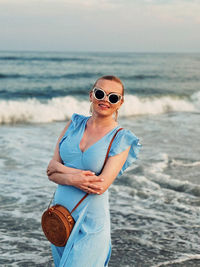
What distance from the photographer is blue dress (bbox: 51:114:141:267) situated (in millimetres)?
2293

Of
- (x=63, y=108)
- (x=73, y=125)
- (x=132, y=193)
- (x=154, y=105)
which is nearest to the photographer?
(x=73, y=125)

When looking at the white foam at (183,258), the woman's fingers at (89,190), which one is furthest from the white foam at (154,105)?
the woman's fingers at (89,190)

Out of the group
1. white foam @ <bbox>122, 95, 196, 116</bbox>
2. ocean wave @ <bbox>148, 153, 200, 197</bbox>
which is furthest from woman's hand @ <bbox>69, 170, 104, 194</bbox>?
white foam @ <bbox>122, 95, 196, 116</bbox>

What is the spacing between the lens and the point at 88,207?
2348 millimetres

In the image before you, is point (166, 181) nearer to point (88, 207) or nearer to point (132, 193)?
point (132, 193)

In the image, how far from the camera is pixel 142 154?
29.9ft

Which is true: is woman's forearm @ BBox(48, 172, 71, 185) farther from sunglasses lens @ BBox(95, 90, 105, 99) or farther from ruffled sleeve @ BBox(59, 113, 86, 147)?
sunglasses lens @ BBox(95, 90, 105, 99)

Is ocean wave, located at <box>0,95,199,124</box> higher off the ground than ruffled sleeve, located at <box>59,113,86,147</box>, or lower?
lower

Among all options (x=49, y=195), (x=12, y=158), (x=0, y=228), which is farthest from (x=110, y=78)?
(x=12, y=158)

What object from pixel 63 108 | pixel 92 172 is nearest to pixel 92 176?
pixel 92 172

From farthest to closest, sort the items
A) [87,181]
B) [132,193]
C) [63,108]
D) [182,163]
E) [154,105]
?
[154,105]
[63,108]
[182,163]
[132,193]
[87,181]

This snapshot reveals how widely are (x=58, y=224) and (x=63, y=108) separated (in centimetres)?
1610

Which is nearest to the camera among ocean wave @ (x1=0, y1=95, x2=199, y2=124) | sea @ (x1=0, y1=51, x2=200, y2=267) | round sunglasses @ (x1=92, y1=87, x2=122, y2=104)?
round sunglasses @ (x1=92, y1=87, x2=122, y2=104)

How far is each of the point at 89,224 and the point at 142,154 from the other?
6857mm
